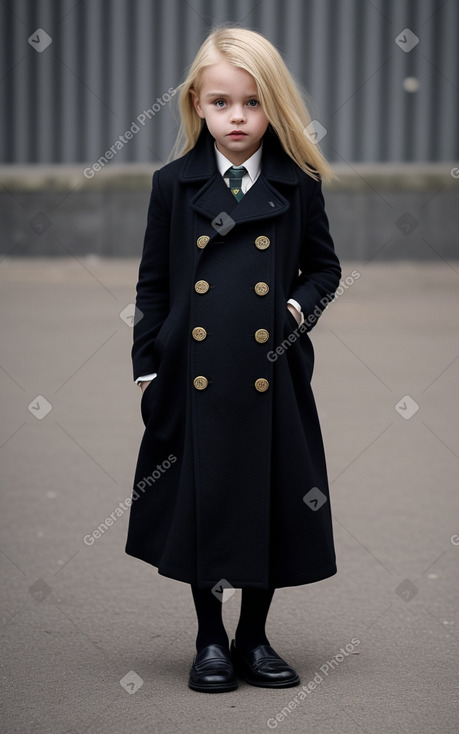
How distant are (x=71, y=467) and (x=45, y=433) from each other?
0.73 metres

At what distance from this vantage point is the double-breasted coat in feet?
10.4

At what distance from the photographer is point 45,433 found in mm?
6445

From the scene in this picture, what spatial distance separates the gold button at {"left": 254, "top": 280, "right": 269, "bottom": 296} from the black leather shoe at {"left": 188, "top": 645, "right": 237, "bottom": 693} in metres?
0.95

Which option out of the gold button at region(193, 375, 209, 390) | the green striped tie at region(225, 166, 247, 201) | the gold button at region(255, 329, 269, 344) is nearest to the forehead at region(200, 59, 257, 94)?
the green striped tie at region(225, 166, 247, 201)

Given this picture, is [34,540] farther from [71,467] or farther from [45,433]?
[45,433]

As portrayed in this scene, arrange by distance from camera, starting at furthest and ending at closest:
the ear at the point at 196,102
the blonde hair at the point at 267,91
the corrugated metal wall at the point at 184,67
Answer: the corrugated metal wall at the point at 184,67, the ear at the point at 196,102, the blonde hair at the point at 267,91

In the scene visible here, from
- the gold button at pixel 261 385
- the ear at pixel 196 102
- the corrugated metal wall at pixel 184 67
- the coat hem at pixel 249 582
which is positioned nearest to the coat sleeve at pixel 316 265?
the gold button at pixel 261 385

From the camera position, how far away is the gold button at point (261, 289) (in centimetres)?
317

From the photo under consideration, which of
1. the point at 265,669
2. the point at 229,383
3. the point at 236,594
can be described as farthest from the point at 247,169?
the point at 236,594

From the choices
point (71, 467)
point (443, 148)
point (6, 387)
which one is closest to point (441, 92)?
point (443, 148)

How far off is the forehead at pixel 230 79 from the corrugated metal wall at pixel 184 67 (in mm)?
10739

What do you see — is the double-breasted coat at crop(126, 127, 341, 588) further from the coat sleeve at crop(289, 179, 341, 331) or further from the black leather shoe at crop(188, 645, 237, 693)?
the black leather shoe at crop(188, 645, 237, 693)

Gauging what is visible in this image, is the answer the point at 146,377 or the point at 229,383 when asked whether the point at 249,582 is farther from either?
the point at 146,377

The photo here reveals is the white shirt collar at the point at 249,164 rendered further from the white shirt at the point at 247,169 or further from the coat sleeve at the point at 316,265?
the coat sleeve at the point at 316,265
